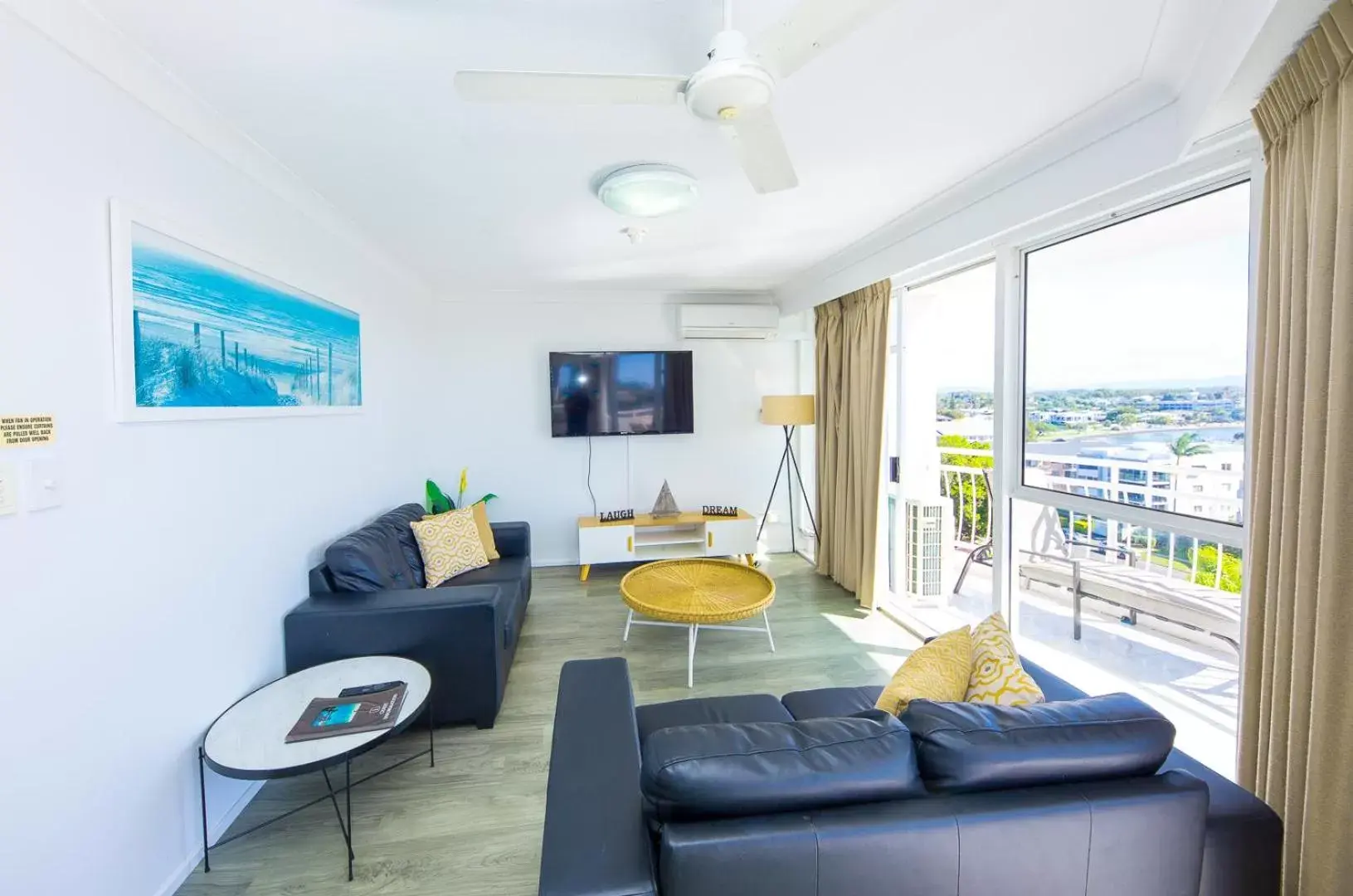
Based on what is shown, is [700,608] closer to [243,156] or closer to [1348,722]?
[1348,722]

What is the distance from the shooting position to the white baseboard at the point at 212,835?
1618 millimetres

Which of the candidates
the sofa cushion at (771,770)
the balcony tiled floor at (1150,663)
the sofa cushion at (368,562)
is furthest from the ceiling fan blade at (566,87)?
the balcony tiled floor at (1150,663)

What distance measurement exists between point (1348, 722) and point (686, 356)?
4.07 meters

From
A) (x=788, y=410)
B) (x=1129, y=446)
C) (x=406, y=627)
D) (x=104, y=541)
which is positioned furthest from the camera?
(x=788, y=410)

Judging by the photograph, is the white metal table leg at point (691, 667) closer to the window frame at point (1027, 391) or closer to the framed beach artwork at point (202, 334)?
the window frame at point (1027, 391)

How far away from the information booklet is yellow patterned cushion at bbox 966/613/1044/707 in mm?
1793

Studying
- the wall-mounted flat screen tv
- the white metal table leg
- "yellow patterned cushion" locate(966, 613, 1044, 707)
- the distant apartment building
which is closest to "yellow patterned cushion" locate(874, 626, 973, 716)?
"yellow patterned cushion" locate(966, 613, 1044, 707)

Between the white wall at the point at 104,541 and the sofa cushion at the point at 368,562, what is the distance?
30 centimetres

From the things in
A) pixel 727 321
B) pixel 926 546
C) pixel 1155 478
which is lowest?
pixel 926 546

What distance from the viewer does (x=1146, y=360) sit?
6.82 feet

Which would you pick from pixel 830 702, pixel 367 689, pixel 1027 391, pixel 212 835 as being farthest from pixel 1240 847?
pixel 212 835

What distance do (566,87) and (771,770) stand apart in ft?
5.08

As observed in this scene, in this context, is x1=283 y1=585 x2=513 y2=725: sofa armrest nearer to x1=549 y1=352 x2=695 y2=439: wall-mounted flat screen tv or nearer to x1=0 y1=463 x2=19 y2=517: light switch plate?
x1=0 y1=463 x2=19 y2=517: light switch plate

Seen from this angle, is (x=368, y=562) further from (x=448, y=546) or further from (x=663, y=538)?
(x=663, y=538)
